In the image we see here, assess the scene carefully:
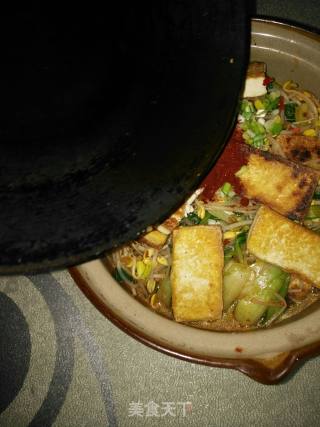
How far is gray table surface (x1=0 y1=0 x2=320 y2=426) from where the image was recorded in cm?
142

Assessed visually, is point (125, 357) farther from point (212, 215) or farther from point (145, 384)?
point (212, 215)

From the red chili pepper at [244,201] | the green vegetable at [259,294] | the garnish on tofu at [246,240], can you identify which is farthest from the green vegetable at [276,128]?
the green vegetable at [259,294]

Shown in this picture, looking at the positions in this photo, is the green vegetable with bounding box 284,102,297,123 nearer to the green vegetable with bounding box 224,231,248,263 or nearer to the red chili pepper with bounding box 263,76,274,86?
the red chili pepper with bounding box 263,76,274,86

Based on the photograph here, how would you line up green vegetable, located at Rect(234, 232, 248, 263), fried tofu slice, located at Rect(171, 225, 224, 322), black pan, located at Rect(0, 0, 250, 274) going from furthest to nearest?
1. green vegetable, located at Rect(234, 232, 248, 263)
2. fried tofu slice, located at Rect(171, 225, 224, 322)
3. black pan, located at Rect(0, 0, 250, 274)

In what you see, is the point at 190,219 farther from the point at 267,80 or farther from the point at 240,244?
the point at 267,80

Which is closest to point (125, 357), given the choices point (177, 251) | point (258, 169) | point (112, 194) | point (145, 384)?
point (145, 384)

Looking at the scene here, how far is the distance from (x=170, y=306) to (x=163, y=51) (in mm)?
931

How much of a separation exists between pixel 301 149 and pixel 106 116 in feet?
3.41

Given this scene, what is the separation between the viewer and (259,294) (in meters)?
1.32

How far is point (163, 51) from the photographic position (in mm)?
668

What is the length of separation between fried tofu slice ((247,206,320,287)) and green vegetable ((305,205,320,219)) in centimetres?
21

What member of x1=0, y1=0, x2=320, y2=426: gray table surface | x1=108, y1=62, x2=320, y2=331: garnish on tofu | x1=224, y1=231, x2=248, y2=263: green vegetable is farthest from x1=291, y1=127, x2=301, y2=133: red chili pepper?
x1=0, y1=0, x2=320, y2=426: gray table surface

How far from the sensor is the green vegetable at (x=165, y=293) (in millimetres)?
1349

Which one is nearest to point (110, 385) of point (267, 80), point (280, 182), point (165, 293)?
point (165, 293)
